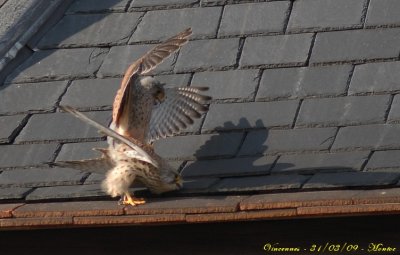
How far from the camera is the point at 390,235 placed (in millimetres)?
4395

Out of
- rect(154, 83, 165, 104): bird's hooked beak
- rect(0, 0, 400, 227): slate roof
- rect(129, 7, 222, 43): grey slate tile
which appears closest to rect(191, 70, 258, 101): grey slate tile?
rect(0, 0, 400, 227): slate roof

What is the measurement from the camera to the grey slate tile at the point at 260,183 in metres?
4.33

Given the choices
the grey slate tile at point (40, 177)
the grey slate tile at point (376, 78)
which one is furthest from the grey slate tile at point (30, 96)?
the grey slate tile at point (376, 78)

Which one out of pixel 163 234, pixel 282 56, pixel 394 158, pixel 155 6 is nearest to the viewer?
pixel 394 158

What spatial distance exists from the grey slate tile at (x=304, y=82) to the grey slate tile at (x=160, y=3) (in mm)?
621

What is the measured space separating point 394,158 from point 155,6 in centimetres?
148

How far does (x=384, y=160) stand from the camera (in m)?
4.32

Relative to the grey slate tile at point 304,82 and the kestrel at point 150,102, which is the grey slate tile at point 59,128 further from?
the grey slate tile at point 304,82

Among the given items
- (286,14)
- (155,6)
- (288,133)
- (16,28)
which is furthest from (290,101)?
(16,28)

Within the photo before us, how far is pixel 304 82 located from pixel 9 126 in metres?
1.22

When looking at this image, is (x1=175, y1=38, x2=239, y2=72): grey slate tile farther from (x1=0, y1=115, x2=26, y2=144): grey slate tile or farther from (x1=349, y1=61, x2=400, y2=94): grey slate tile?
(x1=0, y1=115, x2=26, y2=144): grey slate tile

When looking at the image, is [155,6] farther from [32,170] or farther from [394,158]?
[394,158]

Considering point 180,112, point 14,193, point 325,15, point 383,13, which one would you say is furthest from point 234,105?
point 14,193

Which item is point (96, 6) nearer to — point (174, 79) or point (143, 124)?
point (174, 79)
